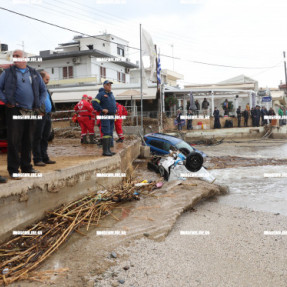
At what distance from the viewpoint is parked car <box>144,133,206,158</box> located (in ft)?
41.9

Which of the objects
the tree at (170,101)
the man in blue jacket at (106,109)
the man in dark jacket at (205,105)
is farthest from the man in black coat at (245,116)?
the man in blue jacket at (106,109)

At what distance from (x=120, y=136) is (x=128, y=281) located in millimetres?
7787

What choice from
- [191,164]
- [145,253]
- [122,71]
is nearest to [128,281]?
[145,253]

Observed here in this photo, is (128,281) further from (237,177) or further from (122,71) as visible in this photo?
(122,71)

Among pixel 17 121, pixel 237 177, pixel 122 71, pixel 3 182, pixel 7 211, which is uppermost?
pixel 122 71

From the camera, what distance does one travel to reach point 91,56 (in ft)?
116

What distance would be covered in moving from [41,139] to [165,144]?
7519 mm

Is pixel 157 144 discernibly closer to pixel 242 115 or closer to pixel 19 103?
pixel 19 103

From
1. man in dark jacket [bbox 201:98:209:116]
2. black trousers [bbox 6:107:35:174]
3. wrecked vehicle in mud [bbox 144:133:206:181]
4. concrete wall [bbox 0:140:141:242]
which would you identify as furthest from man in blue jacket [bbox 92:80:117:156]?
man in dark jacket [bbox 201:98:209:116]

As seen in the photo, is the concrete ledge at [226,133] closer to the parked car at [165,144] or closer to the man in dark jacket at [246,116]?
the man in dark jacket at [246,116]

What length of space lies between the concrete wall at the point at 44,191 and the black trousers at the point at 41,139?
2.51ft

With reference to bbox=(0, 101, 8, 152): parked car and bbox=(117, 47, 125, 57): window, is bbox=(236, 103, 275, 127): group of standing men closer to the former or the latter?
bbox=(117, 47, 125, 57): window

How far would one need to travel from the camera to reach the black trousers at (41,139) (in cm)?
598

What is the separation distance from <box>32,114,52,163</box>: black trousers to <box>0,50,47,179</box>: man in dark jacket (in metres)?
1.12
